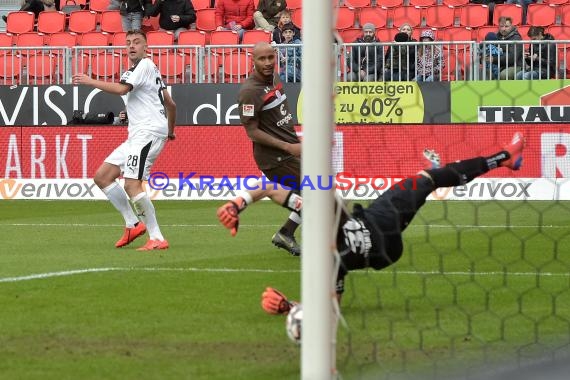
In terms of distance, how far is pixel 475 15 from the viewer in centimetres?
2127

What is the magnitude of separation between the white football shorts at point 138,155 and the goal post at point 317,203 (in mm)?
6824

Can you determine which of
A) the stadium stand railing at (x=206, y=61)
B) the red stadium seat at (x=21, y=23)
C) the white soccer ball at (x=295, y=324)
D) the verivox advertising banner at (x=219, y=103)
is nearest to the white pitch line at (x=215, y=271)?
the white soccer ball at (x=295, y=324)

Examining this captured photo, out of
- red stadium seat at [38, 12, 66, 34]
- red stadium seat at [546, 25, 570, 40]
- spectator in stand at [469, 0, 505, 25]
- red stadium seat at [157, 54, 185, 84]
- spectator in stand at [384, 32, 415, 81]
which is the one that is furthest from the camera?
red stadium seat at [38, 12, 66, 34]

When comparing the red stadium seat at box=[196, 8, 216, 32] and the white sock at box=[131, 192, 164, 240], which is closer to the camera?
the white sock at box=[131, 192, 164, 240]

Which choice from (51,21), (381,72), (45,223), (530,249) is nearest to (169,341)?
(530,249)

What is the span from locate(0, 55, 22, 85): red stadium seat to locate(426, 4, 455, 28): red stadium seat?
719cm

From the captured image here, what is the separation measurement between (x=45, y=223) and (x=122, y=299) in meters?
6.79

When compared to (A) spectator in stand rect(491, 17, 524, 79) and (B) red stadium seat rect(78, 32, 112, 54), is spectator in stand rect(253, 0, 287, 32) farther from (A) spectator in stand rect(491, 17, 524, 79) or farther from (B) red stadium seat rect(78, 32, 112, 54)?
(A) spectator in stand rect(491, 17, 524, 79)

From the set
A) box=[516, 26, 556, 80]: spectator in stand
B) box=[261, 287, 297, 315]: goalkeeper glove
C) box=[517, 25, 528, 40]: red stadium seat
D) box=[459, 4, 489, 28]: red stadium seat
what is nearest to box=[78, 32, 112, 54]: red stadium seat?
box=[459, 4, 489, 28]: red stadium seat

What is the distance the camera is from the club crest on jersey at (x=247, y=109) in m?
10.6

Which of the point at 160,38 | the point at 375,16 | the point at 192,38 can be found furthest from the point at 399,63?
the point at 160,38

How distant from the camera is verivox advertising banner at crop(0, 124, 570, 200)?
1759 cm

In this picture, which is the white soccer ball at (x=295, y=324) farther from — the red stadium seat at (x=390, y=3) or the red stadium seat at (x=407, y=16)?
the red stadium seat at (x=390, y=3)

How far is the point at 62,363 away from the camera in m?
6.16
